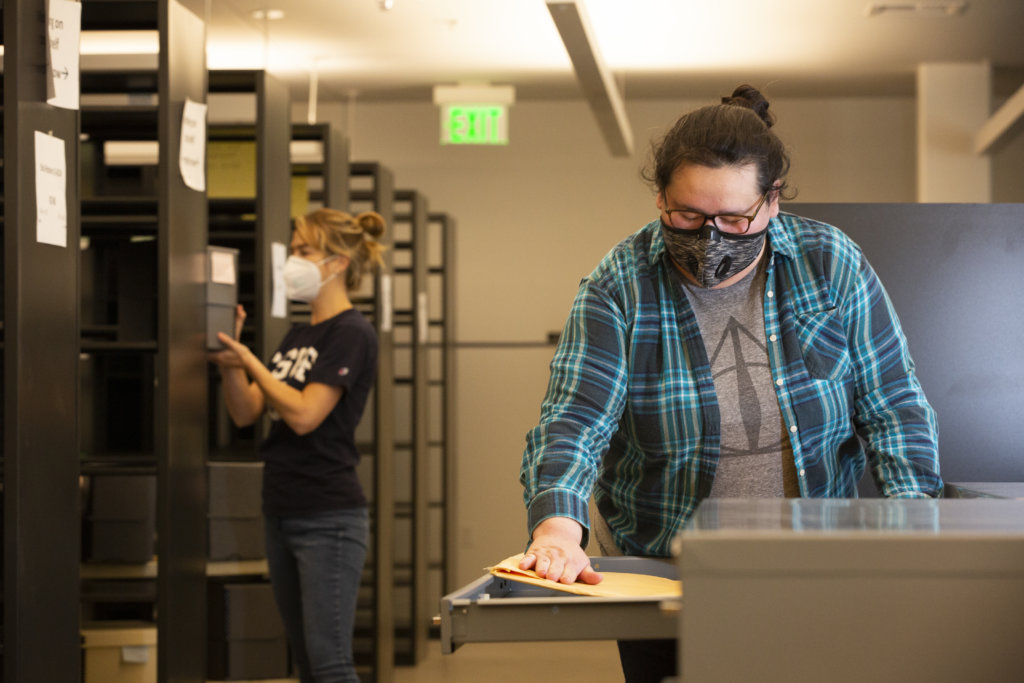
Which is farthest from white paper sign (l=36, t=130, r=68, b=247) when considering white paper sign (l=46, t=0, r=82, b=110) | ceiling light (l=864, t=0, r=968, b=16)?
ceiling light (l=864, t=0, r=968, b=16)

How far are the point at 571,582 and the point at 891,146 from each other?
646 cm

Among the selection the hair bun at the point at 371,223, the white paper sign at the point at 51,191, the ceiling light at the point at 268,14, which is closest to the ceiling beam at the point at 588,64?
the hair bun at the point at 371,223

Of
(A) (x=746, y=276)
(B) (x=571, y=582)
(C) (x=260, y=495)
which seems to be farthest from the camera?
(C) (x=260, y=495)

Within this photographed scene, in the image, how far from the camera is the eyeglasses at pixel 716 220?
4.70 ft

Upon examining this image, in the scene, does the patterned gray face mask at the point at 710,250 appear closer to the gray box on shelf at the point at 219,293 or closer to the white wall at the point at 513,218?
the gray box on shelf at the point at 219,293

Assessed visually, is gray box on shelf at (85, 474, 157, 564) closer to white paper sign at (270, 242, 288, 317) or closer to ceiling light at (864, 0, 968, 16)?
white paper sign at (270, 242, 288, 317)

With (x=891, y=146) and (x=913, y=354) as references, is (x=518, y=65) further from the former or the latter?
(x=913, y=354)

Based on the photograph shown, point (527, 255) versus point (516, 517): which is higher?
point (527, 255)

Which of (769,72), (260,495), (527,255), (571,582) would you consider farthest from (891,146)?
(571,582)

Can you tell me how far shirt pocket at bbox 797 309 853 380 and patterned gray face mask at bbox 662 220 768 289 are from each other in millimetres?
119

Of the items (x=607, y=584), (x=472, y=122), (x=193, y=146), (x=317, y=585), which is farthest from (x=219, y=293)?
(x=472, y=122)

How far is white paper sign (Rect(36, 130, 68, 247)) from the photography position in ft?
6.87

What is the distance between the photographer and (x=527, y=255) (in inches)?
282

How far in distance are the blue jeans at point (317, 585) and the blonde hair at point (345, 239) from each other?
0.75 m
